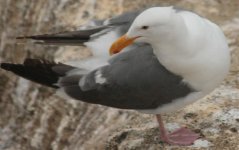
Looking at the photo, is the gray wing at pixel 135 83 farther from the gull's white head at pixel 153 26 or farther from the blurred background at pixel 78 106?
the blurred background at pixel 78 106

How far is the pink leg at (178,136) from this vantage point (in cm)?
453

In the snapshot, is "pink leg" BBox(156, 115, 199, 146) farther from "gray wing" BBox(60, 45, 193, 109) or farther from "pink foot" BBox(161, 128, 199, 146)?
"gray wing" BBox(60, 45, 193, 109)

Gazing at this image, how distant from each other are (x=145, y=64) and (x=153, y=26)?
43cm

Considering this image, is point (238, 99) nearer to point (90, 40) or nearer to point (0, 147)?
point (90, 40)

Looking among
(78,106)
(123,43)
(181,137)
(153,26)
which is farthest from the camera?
(78,106)

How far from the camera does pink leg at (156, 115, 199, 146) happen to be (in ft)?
14.9

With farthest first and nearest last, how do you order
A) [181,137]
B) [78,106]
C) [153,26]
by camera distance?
[78,106] → [181,137] → [153,26]

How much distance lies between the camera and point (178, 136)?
15.0 ft

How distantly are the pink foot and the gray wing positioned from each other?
458 mm

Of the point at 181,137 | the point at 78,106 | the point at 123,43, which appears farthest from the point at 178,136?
the point at 78,106

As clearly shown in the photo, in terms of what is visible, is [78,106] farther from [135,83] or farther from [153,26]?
[153,26]

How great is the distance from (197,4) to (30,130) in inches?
93.4

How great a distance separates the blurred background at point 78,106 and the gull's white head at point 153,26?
1079mm

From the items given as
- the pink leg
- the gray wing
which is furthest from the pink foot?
the gray wing
